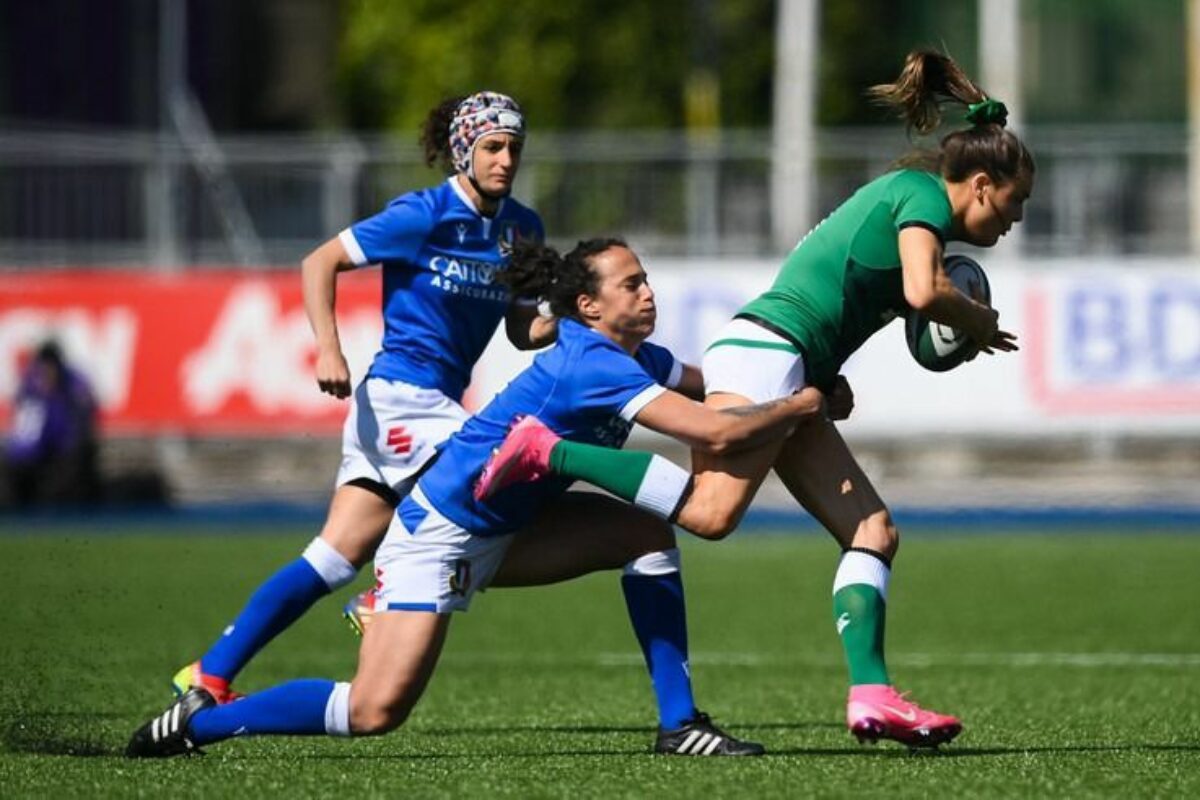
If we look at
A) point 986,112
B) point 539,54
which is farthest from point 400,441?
point 539,54

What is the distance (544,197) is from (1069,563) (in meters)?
6.45

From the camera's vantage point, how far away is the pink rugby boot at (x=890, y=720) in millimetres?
6629

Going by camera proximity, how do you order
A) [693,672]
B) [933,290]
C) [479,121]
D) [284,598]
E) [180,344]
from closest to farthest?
[933,290]
[284,598]
[479,121]
[693,672]
[180,344]

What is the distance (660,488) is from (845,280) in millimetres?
795

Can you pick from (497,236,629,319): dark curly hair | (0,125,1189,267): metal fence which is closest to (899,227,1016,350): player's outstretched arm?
(497,236,629,319): dark curly hair

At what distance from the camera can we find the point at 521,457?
6605 mm

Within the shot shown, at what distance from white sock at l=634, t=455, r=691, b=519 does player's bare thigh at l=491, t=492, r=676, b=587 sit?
398 millimetres

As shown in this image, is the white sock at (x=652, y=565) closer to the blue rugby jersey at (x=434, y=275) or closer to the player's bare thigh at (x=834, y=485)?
the player's bare thigh at (x=834, y=485)

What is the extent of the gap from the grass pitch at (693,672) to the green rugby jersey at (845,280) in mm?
1171

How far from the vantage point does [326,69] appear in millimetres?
36281

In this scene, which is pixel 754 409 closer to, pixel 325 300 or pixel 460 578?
pixel 460 578

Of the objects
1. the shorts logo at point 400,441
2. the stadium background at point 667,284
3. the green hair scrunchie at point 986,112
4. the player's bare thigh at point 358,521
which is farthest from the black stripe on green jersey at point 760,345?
the stadium background at point 667,284

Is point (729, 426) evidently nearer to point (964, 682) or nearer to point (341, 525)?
point (341, 525)

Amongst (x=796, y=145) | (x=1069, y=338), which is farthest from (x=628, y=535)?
(x=796, y=145)
